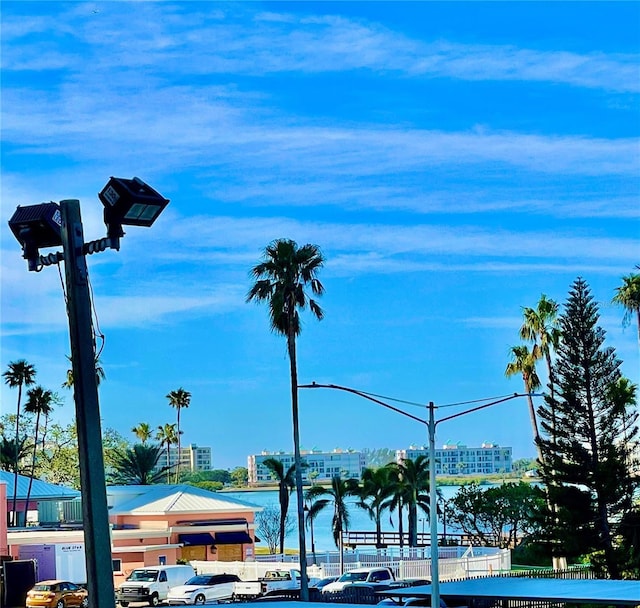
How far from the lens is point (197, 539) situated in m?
58.7

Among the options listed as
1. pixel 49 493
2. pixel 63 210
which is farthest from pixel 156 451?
pixel 63 210

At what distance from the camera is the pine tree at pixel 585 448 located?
5034cm

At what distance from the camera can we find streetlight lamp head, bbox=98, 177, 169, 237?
594 centimetres

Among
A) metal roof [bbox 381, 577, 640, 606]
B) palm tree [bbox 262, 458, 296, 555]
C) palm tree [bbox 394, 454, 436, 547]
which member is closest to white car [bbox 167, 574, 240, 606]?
metal roof [bbox 381, 577, 640, 606]

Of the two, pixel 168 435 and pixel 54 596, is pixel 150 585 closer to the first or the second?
pixel 54 596

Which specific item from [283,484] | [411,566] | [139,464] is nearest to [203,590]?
[411,566]

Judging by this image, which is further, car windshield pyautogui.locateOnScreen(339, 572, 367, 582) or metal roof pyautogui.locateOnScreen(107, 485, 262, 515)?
metal roof pyautogui.locateOnScreen(107, 485, 262, 515)

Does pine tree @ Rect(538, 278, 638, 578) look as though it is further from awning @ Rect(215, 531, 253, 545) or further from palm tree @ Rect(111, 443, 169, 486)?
palm tree @ Rect(111, 443, 169, 486)

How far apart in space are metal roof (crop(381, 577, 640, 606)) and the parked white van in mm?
16376

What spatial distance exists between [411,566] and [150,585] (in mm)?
11835

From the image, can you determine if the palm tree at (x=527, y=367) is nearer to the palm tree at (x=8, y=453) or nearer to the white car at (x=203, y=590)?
the white car at (x=203, y=590)

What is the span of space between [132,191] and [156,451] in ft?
309

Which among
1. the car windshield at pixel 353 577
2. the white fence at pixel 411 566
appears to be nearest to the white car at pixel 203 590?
the car windshield at pixel 353 577

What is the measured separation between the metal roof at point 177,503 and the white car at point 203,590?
16.1 m
